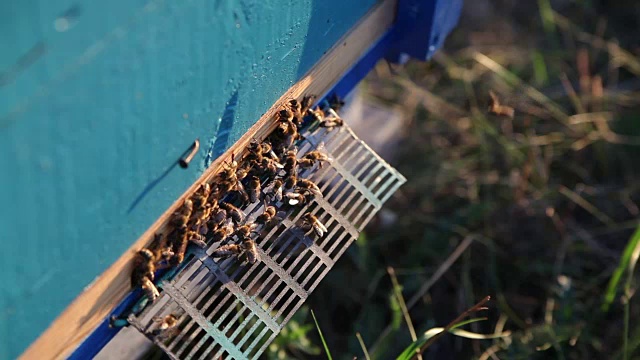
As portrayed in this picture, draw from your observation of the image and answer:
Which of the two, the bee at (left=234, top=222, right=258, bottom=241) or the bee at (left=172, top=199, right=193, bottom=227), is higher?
the bee at (left=234, top=222, right=258, bottom=241)

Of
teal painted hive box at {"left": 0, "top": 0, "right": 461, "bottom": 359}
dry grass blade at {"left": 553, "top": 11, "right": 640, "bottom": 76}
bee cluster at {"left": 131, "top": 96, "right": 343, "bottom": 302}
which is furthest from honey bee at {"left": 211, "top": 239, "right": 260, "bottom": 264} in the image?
dry grass blade at {"left": 553, "top": 11, "right": 640, "bottom": 76}

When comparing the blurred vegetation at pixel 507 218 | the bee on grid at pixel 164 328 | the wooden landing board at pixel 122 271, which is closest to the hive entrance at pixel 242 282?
the bee on grid at pixel 164 328

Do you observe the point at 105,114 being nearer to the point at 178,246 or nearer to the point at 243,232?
the point at 178,246

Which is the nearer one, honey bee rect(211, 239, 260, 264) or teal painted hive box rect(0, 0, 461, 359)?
teal painted hive box rect(0, 0, 461, 359)

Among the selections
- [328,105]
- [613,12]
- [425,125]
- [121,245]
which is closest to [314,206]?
[328,105]

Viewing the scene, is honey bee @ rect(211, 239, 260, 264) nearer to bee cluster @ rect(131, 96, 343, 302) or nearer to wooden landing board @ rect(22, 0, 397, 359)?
bee cluster @ rect(131, 96, 343, 302)

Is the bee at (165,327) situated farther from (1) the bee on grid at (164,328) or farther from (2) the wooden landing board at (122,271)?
(2) the wooden landing board at (122,271)

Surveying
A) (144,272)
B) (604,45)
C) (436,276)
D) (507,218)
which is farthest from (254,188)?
(604,45)
